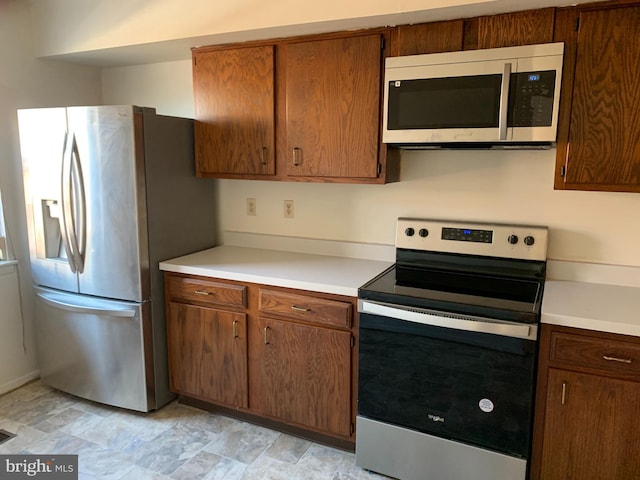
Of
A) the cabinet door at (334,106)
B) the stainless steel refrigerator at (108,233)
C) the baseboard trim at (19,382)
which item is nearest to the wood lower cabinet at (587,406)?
the cabinet door at (334,106)

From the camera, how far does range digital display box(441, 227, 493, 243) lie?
2.28 metres

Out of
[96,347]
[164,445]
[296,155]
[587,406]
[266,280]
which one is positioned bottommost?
[164,445]

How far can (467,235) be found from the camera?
91.4 inches

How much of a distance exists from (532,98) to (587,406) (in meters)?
1.18

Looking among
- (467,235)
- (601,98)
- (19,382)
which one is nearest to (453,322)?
(467,235)

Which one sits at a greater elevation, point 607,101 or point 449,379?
point 607,101

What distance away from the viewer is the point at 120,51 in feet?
9.02

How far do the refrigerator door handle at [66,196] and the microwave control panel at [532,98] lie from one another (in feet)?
7.09

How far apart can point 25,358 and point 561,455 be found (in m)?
3.02

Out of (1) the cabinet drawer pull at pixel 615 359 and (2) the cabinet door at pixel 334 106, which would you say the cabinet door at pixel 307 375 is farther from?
(1) the cabinet drawer pull at pixel 615 359

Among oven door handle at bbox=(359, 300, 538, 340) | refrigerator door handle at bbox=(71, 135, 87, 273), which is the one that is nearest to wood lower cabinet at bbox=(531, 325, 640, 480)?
oven door handle at bbox=(359, 300, 538, 340)

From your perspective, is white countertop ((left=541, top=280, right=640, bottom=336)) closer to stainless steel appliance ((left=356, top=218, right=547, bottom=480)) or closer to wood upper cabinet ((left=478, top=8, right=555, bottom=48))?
stainless steel appliance ((left=356, top=218, right=547, bottom=480))

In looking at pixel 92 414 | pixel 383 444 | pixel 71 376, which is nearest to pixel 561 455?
pixel 383 444

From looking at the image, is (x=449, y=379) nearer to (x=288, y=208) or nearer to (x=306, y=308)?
(x=306, y=308)
